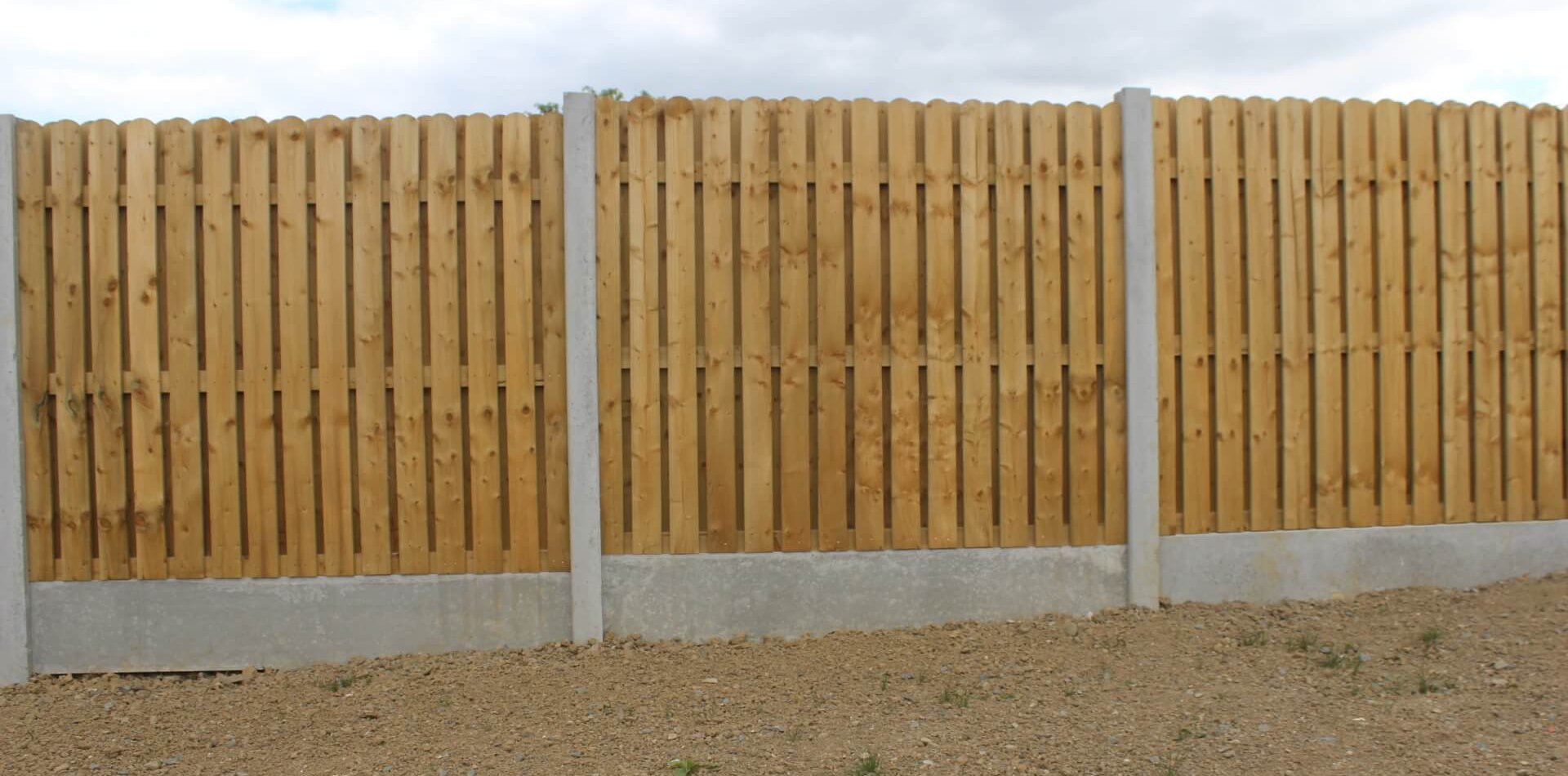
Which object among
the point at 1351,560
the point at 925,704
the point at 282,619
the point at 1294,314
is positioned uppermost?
the point at 1294,314

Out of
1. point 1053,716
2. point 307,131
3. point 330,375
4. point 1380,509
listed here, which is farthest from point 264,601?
point 1380,509

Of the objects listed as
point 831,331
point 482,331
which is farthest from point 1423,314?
point 482,331

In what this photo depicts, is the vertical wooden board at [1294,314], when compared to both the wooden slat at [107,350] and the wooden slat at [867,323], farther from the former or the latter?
the wooden slat at [107,350]

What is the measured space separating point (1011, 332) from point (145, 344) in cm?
410

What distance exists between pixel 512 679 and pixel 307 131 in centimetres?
273

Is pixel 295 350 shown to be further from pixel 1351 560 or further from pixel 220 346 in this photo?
pixel 1351 560

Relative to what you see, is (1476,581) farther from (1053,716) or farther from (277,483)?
(277,483)

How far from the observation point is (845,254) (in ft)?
18.6

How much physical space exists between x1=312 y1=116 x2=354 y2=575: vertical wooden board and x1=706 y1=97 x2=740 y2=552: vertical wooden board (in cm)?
134

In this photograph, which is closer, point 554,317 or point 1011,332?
point 554,317

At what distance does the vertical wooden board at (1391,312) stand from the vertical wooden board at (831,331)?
2.74 metres

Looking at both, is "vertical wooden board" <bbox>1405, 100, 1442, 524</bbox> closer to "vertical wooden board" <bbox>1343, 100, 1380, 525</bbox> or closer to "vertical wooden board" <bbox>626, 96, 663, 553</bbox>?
"vertical wooden board" <bbox>1343, 100, 1380, 525</bbox>

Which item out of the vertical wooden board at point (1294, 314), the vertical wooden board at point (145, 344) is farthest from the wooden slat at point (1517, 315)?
the vertical wooden board at point (145, 344)

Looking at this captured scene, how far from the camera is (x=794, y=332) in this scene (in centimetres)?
562
